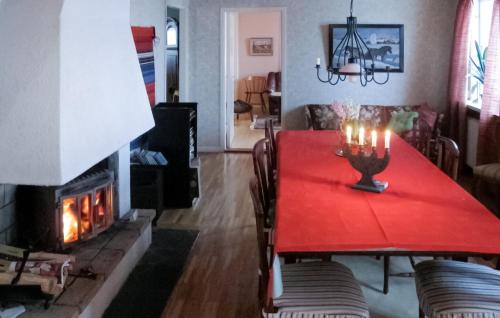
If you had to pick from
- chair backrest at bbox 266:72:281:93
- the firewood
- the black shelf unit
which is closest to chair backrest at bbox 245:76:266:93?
chair backrest at bbox 266:72:281:93

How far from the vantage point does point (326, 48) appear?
740cm

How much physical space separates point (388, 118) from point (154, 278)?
4598 mm

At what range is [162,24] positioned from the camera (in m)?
6.27

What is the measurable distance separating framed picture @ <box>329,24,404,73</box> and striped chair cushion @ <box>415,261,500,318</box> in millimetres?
5079

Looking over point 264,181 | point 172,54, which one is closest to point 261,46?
point 172,54

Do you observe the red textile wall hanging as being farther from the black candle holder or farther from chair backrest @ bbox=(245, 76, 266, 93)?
chair backrest @ bbox=(245, 76, 266, 93)

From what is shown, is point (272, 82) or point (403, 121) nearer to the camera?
point (403, 121)

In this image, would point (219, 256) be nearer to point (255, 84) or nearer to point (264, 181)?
point (264, 181)

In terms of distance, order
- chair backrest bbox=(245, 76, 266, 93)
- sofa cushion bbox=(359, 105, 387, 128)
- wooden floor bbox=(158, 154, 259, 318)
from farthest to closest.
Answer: chair backrest bbox=(245, 76, 266, 93) → sofa cushion bbox=(359, 105, 387, 128) → wooden floor bbox=(158, 154, 259, 318)

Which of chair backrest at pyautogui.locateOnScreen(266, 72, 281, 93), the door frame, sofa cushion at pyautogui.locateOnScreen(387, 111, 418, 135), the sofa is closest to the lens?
sofa cushion at pyautogui.locateOnScreen(387, 111, 418, 135)

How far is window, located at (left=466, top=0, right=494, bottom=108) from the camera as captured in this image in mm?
6562

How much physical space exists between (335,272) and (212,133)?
5614 millimetres

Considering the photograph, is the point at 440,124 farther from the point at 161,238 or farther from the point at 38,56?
the point at 38,56

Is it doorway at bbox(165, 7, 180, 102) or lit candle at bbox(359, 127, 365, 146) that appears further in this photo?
doorway at bbox(165, 7, 180, 102)
